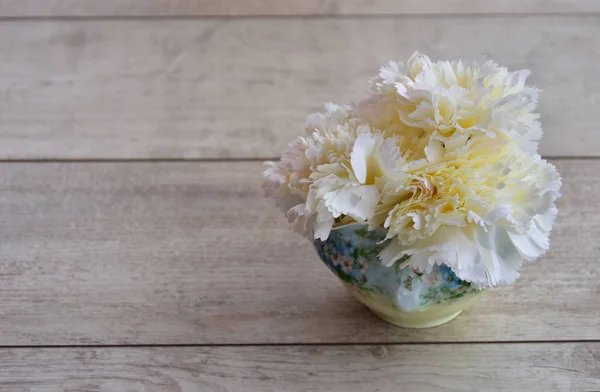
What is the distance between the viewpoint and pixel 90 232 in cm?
66

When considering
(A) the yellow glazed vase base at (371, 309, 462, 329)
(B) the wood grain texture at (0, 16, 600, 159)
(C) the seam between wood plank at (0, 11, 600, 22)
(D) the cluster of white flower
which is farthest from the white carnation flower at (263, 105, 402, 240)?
(C) the seam between wood plank at (0, 11, 600, 22)

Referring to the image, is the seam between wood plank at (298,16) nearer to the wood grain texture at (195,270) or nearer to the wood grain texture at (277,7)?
the wood grain texture at (277,7)

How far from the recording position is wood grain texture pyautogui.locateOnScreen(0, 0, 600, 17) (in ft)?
2.94

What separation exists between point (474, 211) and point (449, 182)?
0.02 metres

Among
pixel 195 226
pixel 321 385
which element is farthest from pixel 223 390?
pixel 195 226

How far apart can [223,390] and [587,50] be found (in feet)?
1.97

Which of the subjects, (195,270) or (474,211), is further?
(195,270)

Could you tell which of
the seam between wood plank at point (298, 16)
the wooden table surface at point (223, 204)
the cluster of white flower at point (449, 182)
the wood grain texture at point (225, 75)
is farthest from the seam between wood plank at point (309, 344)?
the seam between wood plank at point (298, 16)

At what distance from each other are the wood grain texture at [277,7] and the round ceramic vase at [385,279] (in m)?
0.48

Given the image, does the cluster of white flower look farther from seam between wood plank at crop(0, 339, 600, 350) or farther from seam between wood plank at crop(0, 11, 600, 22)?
seam between wood plank at crop(0, 11, 600, 22)

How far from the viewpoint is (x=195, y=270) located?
0.62 meters

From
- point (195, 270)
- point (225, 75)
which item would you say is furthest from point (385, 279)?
point (225, 75)

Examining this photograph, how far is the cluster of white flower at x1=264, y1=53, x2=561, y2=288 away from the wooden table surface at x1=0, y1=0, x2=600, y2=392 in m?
0.14

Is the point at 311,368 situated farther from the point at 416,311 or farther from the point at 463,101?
the point at 463,101
